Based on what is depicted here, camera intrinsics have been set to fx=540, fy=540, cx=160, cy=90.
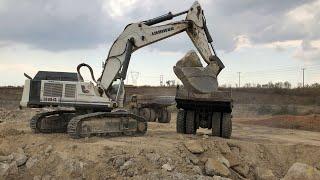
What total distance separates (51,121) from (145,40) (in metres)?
3.95

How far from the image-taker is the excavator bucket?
1623 centimetres

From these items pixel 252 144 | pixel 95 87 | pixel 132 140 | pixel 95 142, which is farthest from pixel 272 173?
pixel 95 87

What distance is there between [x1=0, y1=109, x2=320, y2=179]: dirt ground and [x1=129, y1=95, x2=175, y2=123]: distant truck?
34.1 feet

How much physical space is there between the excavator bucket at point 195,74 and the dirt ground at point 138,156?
166 cm

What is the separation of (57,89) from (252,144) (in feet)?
19.7

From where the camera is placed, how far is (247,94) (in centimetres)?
4497

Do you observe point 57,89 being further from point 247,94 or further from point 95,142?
point 247,94

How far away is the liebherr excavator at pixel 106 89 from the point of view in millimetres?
15836

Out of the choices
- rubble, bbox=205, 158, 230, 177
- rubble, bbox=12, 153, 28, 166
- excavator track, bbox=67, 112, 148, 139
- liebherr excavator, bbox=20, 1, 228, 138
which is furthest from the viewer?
liebherr excavator, bbox=20, 1, 228, 138

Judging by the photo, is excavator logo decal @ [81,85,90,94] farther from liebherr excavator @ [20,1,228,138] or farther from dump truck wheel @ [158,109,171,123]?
dump truck wheel @ [158,109,171,123]

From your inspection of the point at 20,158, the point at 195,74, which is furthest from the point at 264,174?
the point at 20,158

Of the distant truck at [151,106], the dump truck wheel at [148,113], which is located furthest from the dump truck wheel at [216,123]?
the dump truck wheel at [148,113]

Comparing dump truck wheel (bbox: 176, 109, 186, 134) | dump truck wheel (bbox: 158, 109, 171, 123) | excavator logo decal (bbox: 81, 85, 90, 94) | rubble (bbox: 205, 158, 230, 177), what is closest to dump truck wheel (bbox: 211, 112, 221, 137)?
dump truck wheel (bbox: 176, 109, 186, 134)

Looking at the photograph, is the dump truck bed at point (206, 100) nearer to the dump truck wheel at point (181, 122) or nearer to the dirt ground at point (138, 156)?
the dump truck wheel at point (181, 122)
